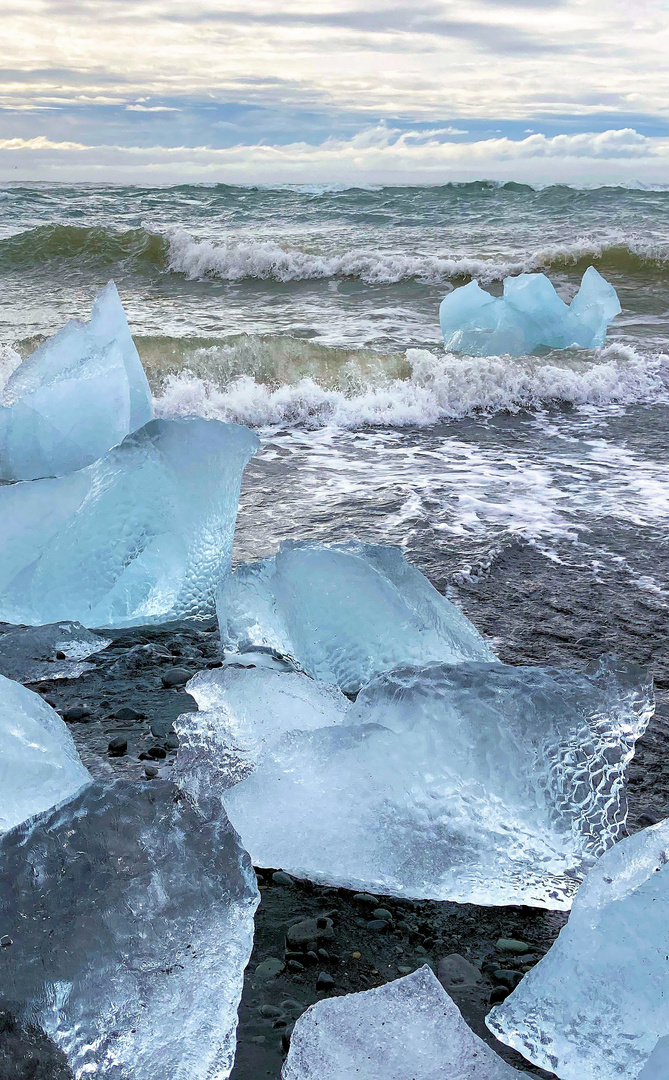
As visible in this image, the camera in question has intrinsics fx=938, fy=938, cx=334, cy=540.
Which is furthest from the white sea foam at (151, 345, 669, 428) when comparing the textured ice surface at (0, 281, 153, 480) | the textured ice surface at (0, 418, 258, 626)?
the textured ice surface at (0, 418, 258, 626)

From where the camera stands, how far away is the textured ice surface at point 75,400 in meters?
3.50

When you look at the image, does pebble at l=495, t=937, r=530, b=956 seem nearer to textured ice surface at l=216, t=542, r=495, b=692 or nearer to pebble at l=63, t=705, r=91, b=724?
textured ice surface at l=216, t=542, r=495, b=692

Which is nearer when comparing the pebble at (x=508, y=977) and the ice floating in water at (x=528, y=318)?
the pebble at (x=508, y=977)

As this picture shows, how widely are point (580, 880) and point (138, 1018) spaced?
86 centimetres

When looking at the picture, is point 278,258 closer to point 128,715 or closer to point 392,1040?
point 128,715

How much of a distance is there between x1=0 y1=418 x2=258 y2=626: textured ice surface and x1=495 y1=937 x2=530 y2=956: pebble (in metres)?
1.50

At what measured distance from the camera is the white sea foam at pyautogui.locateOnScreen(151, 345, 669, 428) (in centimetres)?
562

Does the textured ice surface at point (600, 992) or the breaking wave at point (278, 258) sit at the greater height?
the breaking wave at point (278, 258)

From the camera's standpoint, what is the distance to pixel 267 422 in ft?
18.3

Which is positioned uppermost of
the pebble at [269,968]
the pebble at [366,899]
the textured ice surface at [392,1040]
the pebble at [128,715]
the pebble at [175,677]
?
the pebble at [175,677]

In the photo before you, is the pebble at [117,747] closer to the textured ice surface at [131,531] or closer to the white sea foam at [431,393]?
the textured ice surface at [131,531]

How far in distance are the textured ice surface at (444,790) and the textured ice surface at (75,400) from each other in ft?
6.09

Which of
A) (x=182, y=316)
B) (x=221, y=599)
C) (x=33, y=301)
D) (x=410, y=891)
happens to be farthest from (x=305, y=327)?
(x=410, y=891)

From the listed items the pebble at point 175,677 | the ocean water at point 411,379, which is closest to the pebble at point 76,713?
the pebble at point 175,677
